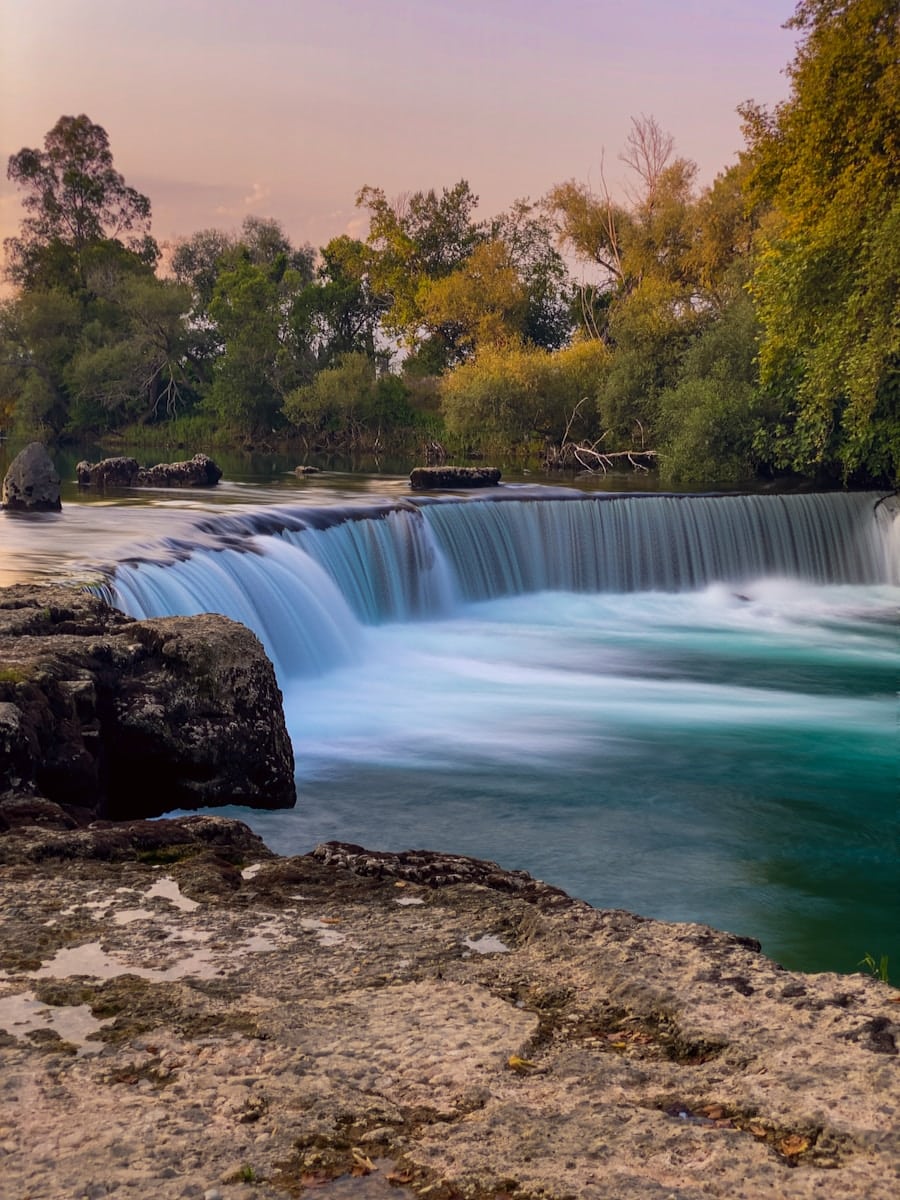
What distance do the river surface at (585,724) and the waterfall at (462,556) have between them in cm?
8

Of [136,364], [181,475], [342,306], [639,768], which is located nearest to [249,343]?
[136,364]

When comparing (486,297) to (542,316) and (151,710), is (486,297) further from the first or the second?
(151,710)

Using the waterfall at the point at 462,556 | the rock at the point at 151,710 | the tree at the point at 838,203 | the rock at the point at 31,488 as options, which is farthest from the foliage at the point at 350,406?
the rock at the point at 151,710

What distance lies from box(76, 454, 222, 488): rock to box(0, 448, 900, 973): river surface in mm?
4380

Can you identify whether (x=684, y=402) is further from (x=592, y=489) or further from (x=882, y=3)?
(x=882, y=3)

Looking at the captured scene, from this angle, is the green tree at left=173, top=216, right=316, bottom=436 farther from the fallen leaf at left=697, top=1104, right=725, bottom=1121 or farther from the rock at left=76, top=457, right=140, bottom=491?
the fallen leaf at left=697, top=1104, right=725, bottom=1121

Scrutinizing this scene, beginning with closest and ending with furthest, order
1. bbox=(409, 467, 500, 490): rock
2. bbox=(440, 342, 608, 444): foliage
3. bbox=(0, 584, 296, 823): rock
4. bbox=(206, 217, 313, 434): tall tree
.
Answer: bbox=(0, 584, 296, 823): rock
bbox=(409, 467, 500, 490): rock
bbox=(440, 342, 608, 444): foliage
bbox=(206, 217, 313, 434): tall tree

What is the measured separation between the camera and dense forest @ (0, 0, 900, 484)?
19.8 m

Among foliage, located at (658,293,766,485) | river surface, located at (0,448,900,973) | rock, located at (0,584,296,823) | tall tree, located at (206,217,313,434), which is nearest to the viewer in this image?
rock, located at (0,584,296,823)

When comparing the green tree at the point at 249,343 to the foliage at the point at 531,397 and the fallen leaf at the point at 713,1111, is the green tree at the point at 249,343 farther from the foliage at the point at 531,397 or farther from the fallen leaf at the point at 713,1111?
the fallen leaf at the point at 713,1111

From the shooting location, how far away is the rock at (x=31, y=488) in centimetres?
1914

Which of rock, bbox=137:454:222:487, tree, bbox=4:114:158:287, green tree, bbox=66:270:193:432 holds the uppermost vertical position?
tree, bbox=4:114:158:287

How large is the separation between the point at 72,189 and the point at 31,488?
59360 millimetres

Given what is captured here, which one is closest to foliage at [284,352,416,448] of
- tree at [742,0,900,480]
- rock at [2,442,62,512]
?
tree at [742,0,900,480]
